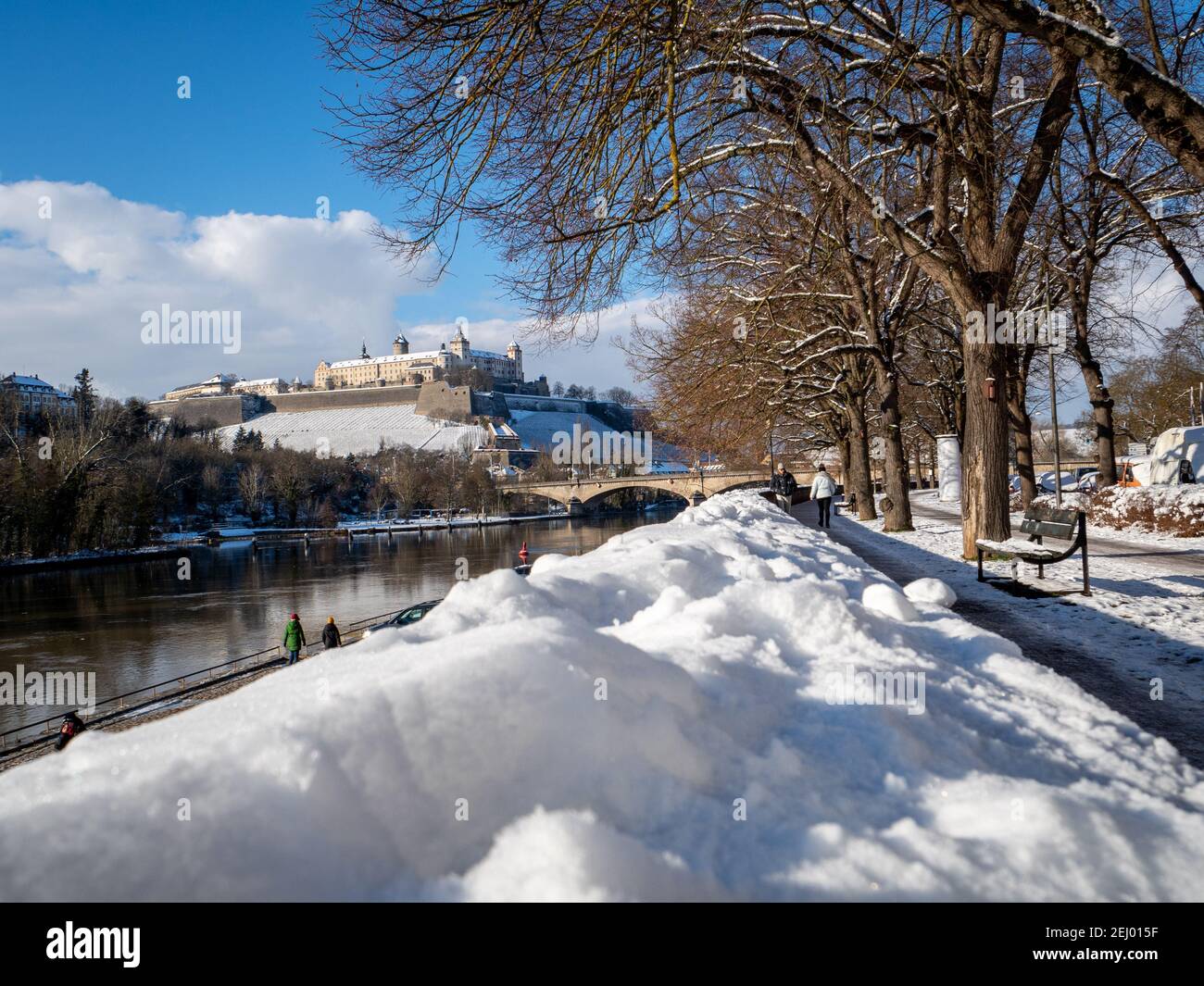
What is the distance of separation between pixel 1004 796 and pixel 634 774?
3.72 feet

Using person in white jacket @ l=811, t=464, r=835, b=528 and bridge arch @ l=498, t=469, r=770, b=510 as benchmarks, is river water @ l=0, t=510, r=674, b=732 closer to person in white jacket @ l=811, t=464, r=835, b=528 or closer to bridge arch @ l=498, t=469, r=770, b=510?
bridge arch @ l=498, t=469, r=770, b=510

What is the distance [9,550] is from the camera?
181 feet

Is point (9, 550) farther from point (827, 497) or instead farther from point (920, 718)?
point (920, 718)

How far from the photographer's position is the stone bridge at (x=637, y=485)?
79938 mm

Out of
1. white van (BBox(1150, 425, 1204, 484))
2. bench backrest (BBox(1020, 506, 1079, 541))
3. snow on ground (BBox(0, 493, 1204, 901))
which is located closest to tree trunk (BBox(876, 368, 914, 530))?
bench backrest (BBox(1020, 506, 1079, 541))

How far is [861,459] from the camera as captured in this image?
2350 cm

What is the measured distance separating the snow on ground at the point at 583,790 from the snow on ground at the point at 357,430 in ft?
477

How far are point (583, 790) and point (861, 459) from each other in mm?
23018

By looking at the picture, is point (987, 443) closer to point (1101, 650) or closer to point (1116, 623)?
point (1116, 623)

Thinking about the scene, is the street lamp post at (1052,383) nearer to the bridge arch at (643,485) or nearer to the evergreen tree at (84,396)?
Answer: the bridge arch at (643,485)

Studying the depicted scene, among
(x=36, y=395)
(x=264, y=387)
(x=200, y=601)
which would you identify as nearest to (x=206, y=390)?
(x=264, y=387)

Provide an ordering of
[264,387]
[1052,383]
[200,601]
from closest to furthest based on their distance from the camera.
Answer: [1052,383]
[200,601]
[264,387]

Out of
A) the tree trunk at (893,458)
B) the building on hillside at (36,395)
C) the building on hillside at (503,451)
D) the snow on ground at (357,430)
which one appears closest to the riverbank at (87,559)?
the building on hillside at (36,395)
